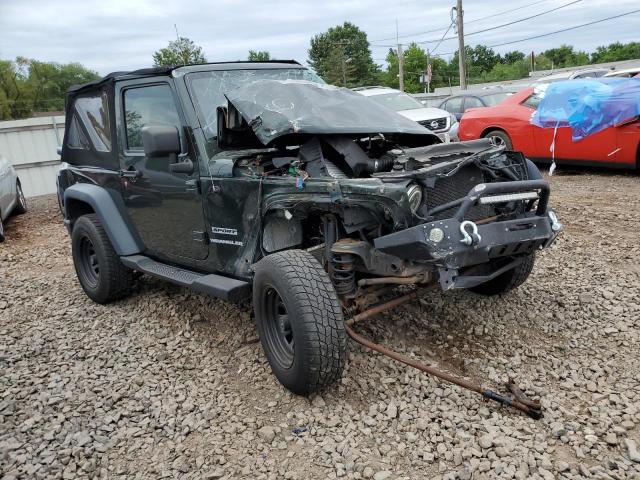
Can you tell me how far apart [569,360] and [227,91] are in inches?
118

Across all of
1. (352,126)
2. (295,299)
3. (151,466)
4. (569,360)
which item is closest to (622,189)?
(569,360)

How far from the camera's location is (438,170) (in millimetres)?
3098

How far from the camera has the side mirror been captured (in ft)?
11.9

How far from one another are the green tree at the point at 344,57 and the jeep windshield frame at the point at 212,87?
199 ft

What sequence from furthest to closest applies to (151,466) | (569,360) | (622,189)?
1. (622,189)
2. (569,360)
3. (151,466)

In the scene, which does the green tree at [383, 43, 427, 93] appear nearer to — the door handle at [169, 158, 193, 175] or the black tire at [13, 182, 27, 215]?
the black tire at [13, 182, 27, 215]

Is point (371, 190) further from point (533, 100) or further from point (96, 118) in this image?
point (533, 100)

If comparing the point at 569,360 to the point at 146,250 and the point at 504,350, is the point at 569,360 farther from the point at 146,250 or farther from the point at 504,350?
the point at 146,250

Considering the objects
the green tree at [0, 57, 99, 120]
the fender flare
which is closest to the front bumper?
the fender flare

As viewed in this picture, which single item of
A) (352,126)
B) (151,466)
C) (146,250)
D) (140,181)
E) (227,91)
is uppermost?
(227,91)

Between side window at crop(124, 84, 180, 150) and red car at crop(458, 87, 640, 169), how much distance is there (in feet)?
14.3

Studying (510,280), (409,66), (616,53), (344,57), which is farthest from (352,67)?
(510,280)

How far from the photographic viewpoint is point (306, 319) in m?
2.96

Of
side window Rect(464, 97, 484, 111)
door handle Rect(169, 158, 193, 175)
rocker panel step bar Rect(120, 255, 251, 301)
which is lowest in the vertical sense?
rocker panel step bar Rect(120, 255, 251, 301)
